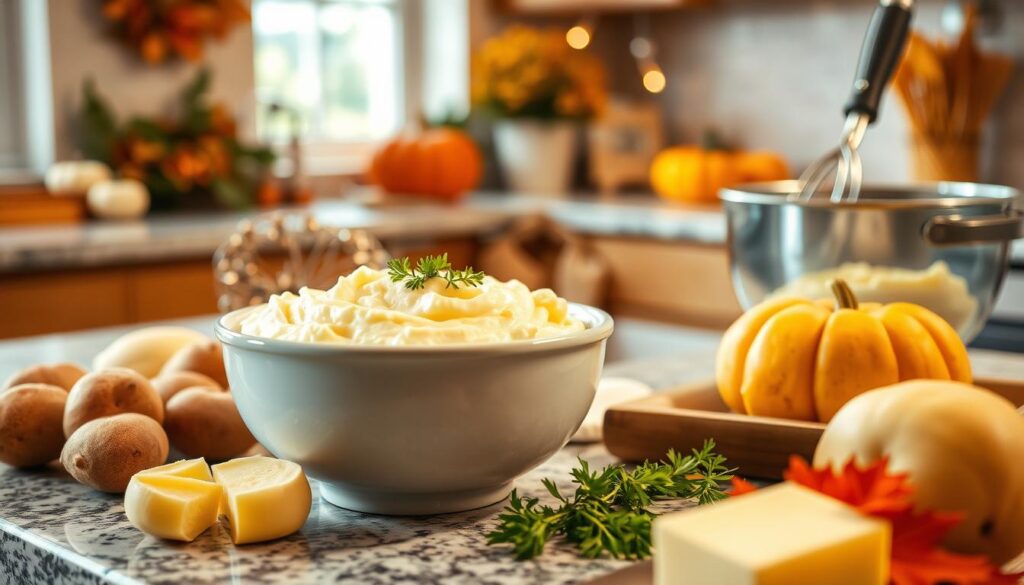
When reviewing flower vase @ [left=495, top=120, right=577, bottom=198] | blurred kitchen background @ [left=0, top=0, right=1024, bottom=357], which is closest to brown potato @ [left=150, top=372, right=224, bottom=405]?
blurred kitchen background @ [left=0, top=0, right=1024, bottom=357]

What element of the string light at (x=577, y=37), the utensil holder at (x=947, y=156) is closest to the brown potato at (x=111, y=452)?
the utensil holder at (x=947, y=156)

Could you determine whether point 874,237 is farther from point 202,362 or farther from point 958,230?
point 202,362

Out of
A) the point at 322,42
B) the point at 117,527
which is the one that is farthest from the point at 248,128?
the point at 117,527

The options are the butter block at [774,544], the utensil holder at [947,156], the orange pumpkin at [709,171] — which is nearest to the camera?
the butter block at [774,544]

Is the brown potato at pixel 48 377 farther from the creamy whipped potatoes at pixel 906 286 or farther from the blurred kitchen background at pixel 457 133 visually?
the blurred kitchen background at pixel 457 133

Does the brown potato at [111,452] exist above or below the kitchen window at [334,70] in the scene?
below

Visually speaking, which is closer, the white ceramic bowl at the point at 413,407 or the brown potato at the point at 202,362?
the white ceramic bowl at the point at 413,407

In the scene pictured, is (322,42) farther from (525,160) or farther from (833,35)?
(833,35)

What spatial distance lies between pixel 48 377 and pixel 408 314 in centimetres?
37

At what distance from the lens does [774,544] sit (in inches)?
21.0

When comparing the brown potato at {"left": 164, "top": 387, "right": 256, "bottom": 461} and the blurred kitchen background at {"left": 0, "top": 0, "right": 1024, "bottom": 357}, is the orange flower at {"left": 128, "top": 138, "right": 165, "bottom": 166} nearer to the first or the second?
the blurred kitchen background at {"left": 0, "top": 0, "right": 1024, "bottom": 357}

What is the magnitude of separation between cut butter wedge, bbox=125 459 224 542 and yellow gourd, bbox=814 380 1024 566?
1.26 ft

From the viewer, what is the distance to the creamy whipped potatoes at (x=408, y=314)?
29.2 inches

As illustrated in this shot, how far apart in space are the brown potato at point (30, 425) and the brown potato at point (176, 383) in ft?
0.26
